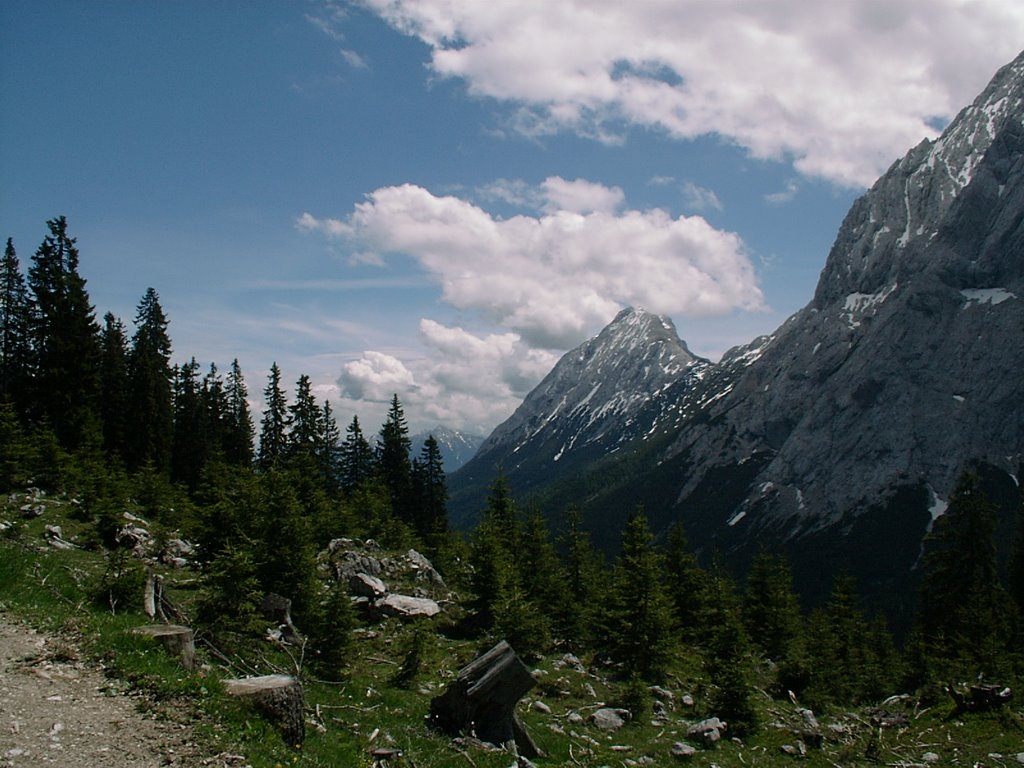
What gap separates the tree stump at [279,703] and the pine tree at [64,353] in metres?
42.6

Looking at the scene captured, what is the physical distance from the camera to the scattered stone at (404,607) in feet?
97.6

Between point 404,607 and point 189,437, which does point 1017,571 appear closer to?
point 404,607

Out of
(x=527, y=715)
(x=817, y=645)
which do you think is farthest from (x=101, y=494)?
(x=817, y=645)

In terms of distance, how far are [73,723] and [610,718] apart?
664 inches

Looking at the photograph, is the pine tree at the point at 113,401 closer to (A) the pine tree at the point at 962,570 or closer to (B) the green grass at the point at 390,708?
(B) the green grass at the point at 390,708

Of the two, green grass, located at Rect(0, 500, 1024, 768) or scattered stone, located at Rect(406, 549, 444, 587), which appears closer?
green grass, located at Rect(0, 500, 1024, 768)

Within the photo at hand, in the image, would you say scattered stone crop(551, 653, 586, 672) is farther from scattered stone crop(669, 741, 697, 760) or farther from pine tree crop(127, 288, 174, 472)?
pine tree crop(127, 288, 174, 472)

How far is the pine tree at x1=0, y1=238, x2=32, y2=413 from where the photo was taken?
49.7 metres

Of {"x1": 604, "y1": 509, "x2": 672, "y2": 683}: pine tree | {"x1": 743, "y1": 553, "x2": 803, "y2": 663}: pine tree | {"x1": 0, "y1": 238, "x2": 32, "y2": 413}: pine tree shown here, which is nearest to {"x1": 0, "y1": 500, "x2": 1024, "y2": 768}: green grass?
{"x1": 604, "y1": 509, "x2": 672, "y2": 683}: pine tree

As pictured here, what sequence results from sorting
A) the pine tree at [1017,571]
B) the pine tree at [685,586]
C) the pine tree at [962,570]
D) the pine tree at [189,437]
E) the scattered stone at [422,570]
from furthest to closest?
1. the pine tree at [189,437]
2. the pine tree at [1017,571]
3. the pine tree at [962,570]
4. the pine tree at [685,586]
5. the scattered stone at [422,570]

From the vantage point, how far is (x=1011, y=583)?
56.6 metres

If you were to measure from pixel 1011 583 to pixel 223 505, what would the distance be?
68.4m

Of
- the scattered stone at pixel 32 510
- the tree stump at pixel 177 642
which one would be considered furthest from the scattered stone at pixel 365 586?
the tree stump at pixel 177 642

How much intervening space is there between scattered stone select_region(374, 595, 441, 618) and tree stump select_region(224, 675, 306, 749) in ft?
56.6
